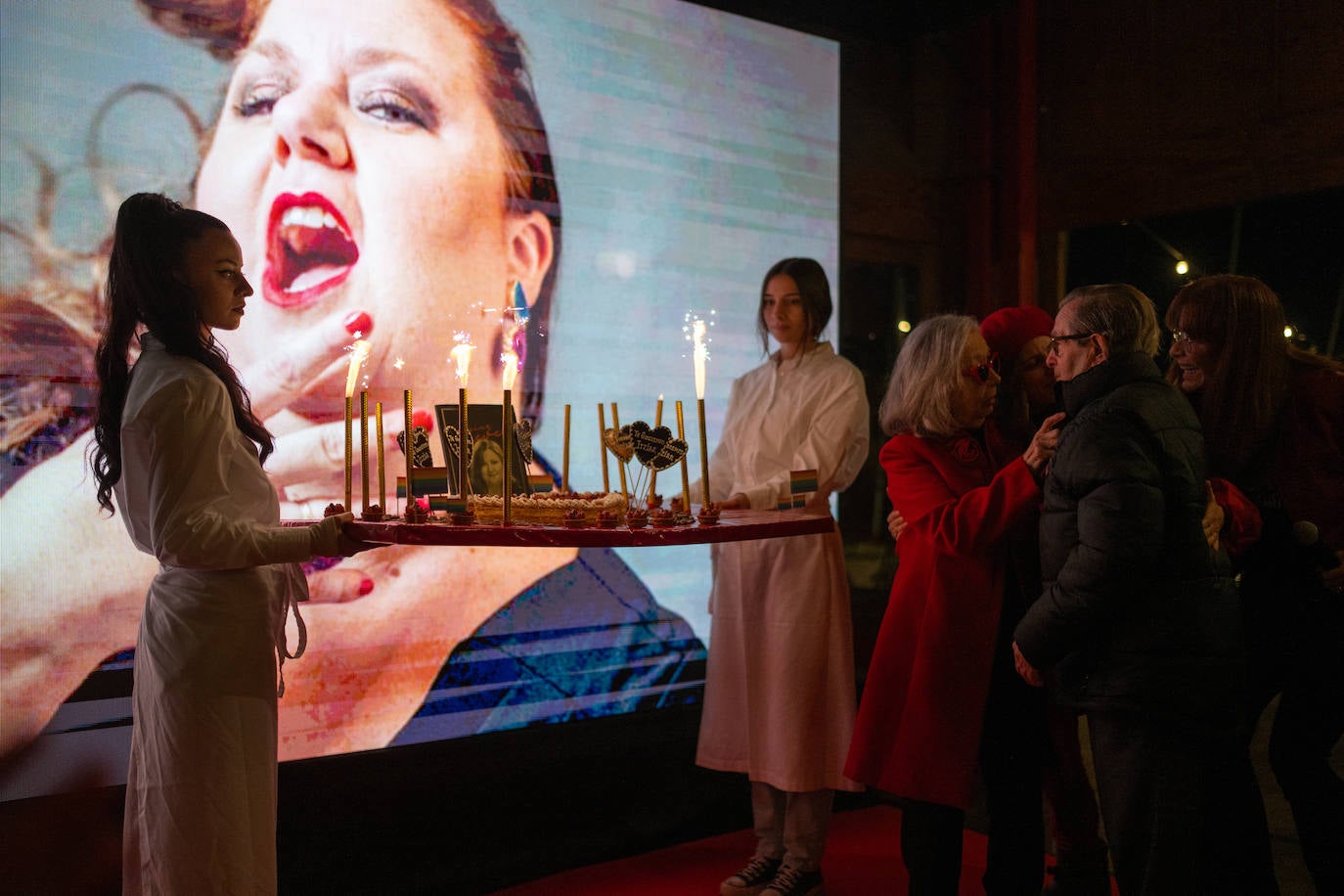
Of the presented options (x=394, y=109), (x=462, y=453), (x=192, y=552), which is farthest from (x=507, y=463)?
(x=394, y=109)

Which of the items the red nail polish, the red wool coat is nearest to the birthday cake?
the red wool coat

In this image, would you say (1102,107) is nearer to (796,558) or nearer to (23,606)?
(796,558)

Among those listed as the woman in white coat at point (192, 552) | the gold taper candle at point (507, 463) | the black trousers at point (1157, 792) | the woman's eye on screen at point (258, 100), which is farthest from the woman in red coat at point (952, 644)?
the woman's eye on screen at point (258, 100)

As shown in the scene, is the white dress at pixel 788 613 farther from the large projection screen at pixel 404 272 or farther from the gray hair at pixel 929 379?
the large projection screen at pixel 404 272

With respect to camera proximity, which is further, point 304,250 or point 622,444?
point 304,250

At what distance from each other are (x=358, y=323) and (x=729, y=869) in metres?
2.05

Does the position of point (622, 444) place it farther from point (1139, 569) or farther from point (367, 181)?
point (367, 181)

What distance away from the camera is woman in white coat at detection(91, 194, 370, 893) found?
2.09 m

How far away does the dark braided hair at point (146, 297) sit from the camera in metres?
2.15

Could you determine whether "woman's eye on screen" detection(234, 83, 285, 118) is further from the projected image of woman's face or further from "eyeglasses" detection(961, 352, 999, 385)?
"eyeglasses" detection(961, 352, 999, 385)

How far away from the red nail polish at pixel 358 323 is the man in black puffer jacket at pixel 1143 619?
2.10 meters

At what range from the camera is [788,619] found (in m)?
3.26

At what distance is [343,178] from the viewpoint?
345 centimetres

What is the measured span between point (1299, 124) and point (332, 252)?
3201 mm
